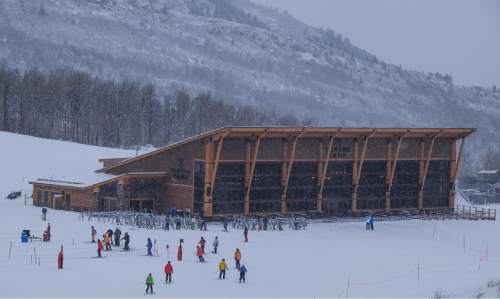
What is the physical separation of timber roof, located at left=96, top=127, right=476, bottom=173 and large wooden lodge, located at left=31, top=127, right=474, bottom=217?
0.08 meters

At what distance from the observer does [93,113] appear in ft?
387

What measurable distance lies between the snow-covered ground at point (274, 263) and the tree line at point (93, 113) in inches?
1994

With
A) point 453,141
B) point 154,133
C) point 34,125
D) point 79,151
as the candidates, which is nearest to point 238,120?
point 154,133

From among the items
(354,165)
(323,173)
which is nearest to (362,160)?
(354,165)

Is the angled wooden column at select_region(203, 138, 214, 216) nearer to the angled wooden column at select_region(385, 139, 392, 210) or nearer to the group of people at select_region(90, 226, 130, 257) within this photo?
the group of people at select_region(90, 226, 130, 257)

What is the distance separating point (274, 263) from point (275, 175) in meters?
21.7

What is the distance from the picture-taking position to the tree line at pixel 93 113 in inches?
4350

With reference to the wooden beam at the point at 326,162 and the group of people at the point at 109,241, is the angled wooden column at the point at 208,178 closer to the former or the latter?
the wooden beam at the point at 326,162

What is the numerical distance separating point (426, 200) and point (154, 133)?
68113 millimetres

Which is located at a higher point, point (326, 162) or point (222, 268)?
point (326, 162)

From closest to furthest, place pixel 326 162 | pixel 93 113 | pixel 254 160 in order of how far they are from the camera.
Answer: pixel 254 160, pixel 326 162, pixel 93 113

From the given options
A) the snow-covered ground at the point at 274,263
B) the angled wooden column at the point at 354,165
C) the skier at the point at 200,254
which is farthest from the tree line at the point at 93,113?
the skier at the point at 200,254

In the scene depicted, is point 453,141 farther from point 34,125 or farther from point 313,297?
point 34,125

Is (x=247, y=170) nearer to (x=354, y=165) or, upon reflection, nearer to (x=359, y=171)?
(x=354, y=165)
